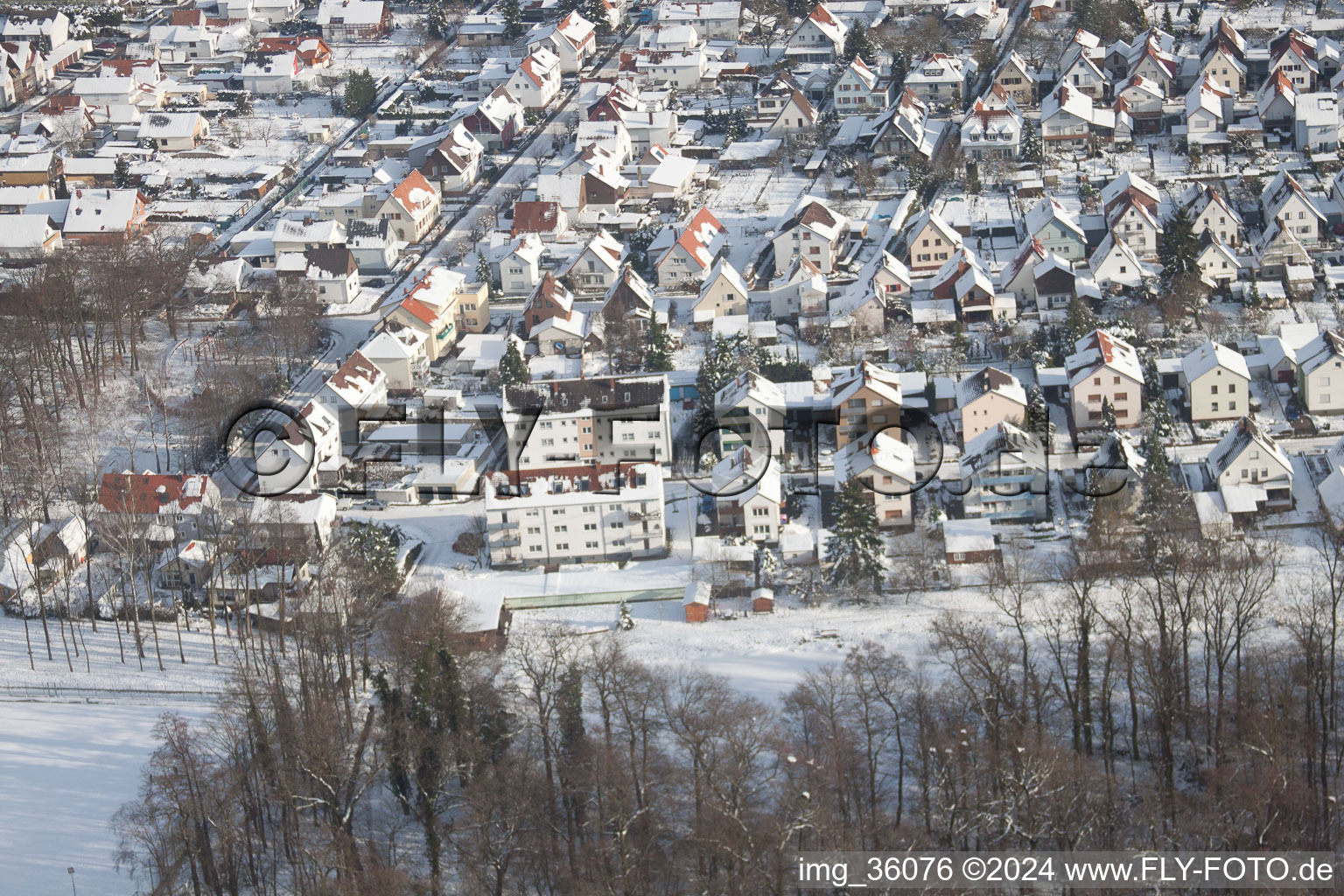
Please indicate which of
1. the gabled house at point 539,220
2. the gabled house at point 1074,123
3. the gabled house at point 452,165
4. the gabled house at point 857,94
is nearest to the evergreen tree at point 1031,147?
the gabled house at point 1074,123

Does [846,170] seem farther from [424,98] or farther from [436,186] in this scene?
[424,98]

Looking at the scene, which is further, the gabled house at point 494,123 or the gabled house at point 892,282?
the gabled house at point 494,123

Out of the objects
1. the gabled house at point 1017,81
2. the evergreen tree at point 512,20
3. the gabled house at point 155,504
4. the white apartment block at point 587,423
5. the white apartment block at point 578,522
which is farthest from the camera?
the evergreen tree at point 512,20

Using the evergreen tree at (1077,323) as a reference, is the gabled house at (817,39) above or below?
above

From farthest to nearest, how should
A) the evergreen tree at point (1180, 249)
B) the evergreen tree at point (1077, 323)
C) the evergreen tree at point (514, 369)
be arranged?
1. the evergreen tree at point (1180, 249)
2. the evergreen tree at point (514, 369)
3. the evergreen tree at point (1077, 323)

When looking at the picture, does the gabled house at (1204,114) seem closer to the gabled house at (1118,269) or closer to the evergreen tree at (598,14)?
the gabled house at (1118,269)

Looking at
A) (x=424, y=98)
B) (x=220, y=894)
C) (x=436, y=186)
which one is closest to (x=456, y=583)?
(x=220, y=894)

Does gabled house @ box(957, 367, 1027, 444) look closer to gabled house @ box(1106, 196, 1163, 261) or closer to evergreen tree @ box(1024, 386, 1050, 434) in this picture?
evergreen tree @ box(1024, 386, 1050, 434)

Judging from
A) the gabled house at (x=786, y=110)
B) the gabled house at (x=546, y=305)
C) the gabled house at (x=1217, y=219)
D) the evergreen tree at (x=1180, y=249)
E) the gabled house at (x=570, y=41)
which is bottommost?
the gabled house at (x=546, y=305)
